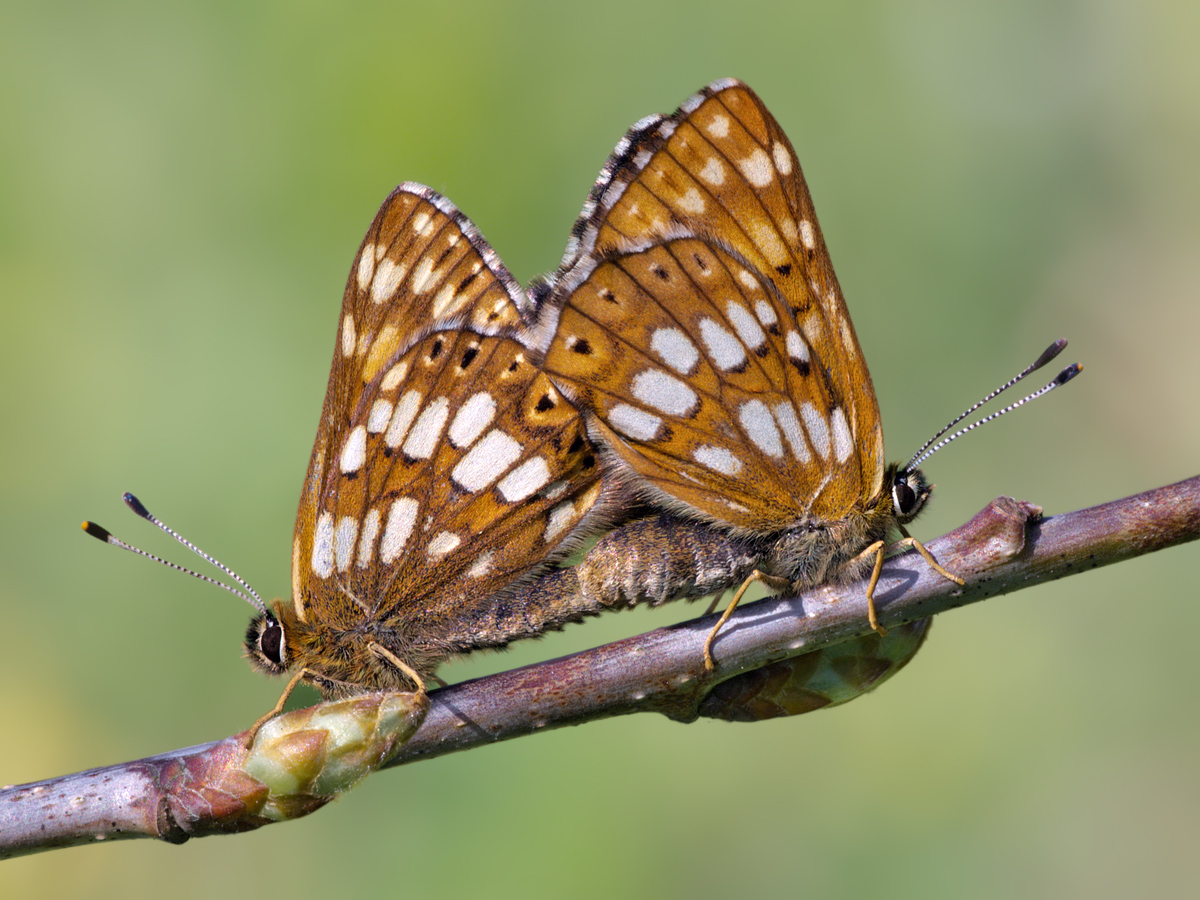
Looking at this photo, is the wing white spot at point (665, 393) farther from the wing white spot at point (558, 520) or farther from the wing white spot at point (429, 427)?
the wing white spot at point (429, 427)

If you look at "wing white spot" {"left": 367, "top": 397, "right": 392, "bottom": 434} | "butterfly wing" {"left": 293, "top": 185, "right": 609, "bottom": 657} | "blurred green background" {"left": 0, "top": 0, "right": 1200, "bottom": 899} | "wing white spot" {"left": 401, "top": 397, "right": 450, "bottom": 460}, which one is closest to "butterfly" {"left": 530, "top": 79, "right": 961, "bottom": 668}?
"butterfly wing" {"left": 293, "top": 185, "right": 609, "bottom": 657}

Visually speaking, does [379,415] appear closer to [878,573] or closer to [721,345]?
[721,345]

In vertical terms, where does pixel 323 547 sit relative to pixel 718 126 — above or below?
below

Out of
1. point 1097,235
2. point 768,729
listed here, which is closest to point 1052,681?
point 768,729

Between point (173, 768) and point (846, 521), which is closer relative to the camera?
point (173, 768)

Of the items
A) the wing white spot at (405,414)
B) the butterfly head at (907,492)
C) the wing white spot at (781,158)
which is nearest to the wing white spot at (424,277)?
the wing white spot at (405,414)

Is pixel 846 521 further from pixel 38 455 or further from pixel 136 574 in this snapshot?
pixel 38 455

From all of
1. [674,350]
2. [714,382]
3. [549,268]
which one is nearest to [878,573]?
Result: [714,382]
